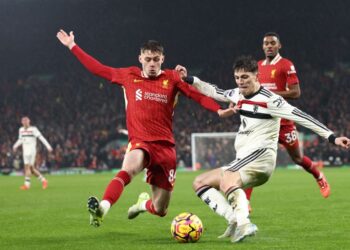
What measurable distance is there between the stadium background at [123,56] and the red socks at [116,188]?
96.0 ft

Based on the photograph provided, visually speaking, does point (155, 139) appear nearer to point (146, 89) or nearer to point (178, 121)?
point (146, 89)

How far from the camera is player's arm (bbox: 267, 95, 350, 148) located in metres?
7.41

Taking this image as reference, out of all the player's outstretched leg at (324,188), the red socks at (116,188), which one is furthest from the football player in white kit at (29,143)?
the red socks at (116,188)

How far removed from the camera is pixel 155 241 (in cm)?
777

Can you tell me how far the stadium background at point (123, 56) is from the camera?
40281 millimetres

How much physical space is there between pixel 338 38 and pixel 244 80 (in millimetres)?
38507

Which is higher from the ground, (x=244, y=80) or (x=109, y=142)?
(x=109, y=142)

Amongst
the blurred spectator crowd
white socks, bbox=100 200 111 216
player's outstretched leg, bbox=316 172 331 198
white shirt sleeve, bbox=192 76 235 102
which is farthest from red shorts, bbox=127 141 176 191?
the blurred spectator crowd

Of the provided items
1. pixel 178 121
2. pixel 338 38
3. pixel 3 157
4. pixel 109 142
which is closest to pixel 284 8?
pixel 338 38

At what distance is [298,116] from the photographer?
747 centimetres

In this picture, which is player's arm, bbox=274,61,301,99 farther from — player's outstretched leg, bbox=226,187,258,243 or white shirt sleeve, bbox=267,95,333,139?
player's outstretched leg, bbox=226,187,258,243

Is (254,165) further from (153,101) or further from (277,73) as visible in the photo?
(277,73)

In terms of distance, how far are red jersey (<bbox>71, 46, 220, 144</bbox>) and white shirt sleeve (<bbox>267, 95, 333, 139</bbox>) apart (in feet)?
2.42

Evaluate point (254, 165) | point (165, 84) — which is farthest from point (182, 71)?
point (254, 165)
